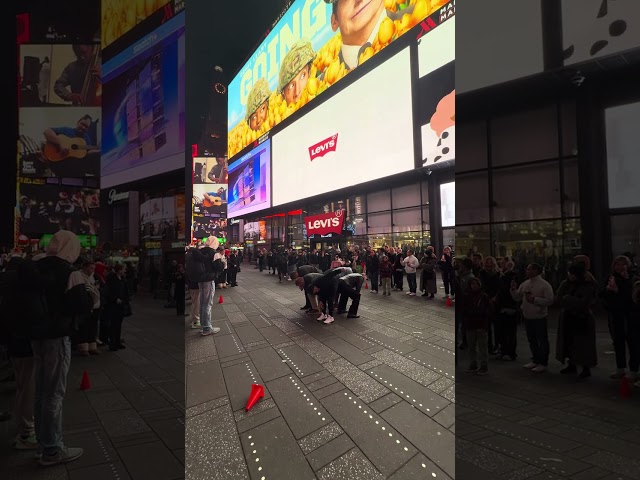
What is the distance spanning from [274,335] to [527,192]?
1.12 m

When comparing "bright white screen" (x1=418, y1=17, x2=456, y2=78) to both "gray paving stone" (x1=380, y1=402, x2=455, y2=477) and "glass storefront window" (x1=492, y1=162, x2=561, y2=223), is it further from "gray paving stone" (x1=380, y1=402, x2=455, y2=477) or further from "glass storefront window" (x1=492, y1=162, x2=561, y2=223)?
"gray paving stone" (x1=380, y1=402, x2=455, y2=477)

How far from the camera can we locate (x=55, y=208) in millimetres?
719

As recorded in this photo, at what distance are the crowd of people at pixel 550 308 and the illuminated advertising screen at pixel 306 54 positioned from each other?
0.90m

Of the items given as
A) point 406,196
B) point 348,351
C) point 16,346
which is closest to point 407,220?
point 406,196

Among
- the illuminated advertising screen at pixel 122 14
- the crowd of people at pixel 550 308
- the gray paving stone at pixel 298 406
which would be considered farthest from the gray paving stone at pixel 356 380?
the illuminated advertising screen at pixel 122 14

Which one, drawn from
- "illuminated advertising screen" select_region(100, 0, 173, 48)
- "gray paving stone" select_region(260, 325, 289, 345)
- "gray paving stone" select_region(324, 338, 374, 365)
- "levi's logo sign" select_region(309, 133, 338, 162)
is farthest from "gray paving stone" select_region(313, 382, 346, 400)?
"illuminated advertising screen" select_region(100, 0, 173, 48)

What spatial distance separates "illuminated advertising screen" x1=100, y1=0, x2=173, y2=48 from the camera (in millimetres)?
843

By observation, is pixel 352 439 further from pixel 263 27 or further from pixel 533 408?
pixel 263 27

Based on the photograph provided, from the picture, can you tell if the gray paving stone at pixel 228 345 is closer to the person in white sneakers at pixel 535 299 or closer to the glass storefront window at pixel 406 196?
the glass storefront window at pixel 406 196

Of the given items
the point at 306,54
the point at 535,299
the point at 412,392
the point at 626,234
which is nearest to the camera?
the point at 626,234

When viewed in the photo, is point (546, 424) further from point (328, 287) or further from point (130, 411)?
point (130, 411)

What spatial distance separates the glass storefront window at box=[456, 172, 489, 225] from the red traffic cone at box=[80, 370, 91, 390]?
117 cm

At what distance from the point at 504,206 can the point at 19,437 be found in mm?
1526

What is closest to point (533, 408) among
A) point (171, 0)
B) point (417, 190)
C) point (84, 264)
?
point (417, 190)
